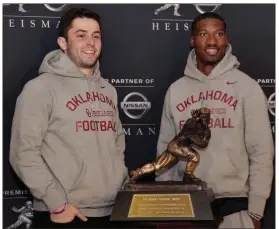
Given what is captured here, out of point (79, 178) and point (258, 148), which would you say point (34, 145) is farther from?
point (258, 148)

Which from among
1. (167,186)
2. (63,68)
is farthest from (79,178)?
(63,68)

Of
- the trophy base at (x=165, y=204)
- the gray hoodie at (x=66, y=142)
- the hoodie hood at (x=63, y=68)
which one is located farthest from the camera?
the hoodie hood at (x=63, y=68)

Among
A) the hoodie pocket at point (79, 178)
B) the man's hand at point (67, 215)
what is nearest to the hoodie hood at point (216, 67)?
the hoodie pocket at point (79, 178)

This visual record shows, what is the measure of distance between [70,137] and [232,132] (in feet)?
2.29

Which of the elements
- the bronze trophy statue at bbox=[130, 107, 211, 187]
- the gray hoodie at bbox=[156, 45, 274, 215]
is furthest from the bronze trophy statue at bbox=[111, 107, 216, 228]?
the gray hoodie at bbox=[156, 45, 274, 215]

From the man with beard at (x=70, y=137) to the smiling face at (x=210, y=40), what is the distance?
0.45 m

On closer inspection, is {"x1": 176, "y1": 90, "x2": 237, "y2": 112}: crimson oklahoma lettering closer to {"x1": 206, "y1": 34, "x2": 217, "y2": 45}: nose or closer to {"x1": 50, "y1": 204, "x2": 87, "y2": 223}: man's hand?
{"x1": 206, "y1": 34, "x2": 217, "y2": 45}: nose

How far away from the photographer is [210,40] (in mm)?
2086

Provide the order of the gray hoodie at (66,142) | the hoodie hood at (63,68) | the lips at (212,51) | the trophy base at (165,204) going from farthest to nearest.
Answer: the lips at (212,51), the hoodie hood at (63,68), the gray hoodie at (66,142), the trophy base at (165,204)

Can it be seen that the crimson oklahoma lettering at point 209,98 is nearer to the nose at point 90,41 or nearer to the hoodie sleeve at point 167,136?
the hoodie sleeve at point 167,136

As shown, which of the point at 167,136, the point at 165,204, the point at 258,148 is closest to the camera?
the point at 165,204

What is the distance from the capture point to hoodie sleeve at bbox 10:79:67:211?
6.03 feet

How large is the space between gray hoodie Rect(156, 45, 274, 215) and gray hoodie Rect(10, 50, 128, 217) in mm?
351

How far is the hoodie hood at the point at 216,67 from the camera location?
2123mm
